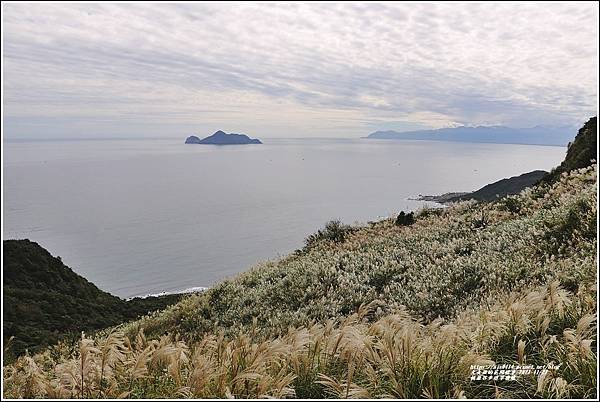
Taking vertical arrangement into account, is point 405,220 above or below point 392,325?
below

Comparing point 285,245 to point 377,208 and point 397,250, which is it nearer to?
point 377,208

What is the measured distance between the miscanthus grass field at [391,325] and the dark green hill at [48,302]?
14978mm

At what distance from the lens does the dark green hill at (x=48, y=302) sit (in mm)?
29509

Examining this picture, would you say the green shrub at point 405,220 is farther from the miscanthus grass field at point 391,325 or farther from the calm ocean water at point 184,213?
the calm ocean water at point 184,213

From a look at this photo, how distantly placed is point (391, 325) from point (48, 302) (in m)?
37.8

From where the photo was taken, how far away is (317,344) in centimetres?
477

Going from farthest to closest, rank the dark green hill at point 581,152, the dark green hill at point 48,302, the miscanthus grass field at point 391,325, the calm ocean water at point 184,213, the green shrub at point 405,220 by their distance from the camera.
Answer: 1. the calm ocean water at point 184,213
2. the dark green hill at point 48,302
3. the dark green hill at point 581,152
4. the green shrub at point 405,220
5. the miscanthus grass field at point 391,325

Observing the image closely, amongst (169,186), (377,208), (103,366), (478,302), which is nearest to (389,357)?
(103,366)

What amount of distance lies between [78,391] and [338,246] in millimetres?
12814

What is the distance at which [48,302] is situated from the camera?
37.4 m

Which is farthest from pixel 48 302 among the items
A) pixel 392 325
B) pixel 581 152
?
pixel 392 325

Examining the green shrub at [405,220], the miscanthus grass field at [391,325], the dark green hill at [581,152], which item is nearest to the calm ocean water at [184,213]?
the dark green hill at [581,152]

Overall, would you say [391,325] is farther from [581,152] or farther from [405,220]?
[581,152]

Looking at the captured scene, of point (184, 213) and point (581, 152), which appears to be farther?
point (184, 213)
